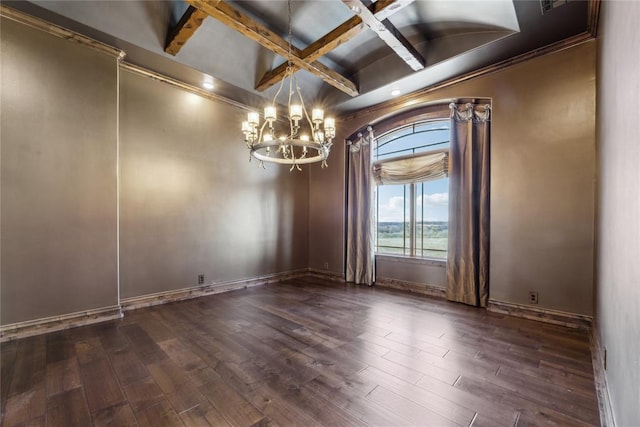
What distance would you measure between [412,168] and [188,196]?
3685 mm

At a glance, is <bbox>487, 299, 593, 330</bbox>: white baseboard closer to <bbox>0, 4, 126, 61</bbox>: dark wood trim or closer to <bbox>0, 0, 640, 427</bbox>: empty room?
<bbox>0, 0, 640, 427</bbox>: empty room

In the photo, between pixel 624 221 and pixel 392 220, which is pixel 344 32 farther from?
pixel 392 220

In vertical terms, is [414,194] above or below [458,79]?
below

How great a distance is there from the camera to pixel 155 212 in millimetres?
3762

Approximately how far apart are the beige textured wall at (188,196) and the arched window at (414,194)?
6.81ft

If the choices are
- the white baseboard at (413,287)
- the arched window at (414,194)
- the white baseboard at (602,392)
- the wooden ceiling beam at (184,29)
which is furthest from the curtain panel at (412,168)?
the wooden ceiling beam at (184,29)

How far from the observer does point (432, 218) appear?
4.53 m

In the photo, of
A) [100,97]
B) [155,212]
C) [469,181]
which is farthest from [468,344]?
[100,97]


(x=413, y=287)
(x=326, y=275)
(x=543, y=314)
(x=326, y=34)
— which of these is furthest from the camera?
(x=326, y=275)

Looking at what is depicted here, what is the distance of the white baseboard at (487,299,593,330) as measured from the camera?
2.90 m

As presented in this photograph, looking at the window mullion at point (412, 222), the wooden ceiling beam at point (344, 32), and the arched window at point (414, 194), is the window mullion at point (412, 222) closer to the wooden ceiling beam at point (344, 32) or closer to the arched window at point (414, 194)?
the arched window at point (414, 194)

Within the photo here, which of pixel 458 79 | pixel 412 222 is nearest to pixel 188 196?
pixel 412 222

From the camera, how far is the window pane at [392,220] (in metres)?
4.86

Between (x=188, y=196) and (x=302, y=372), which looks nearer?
(x=302, y=372)
